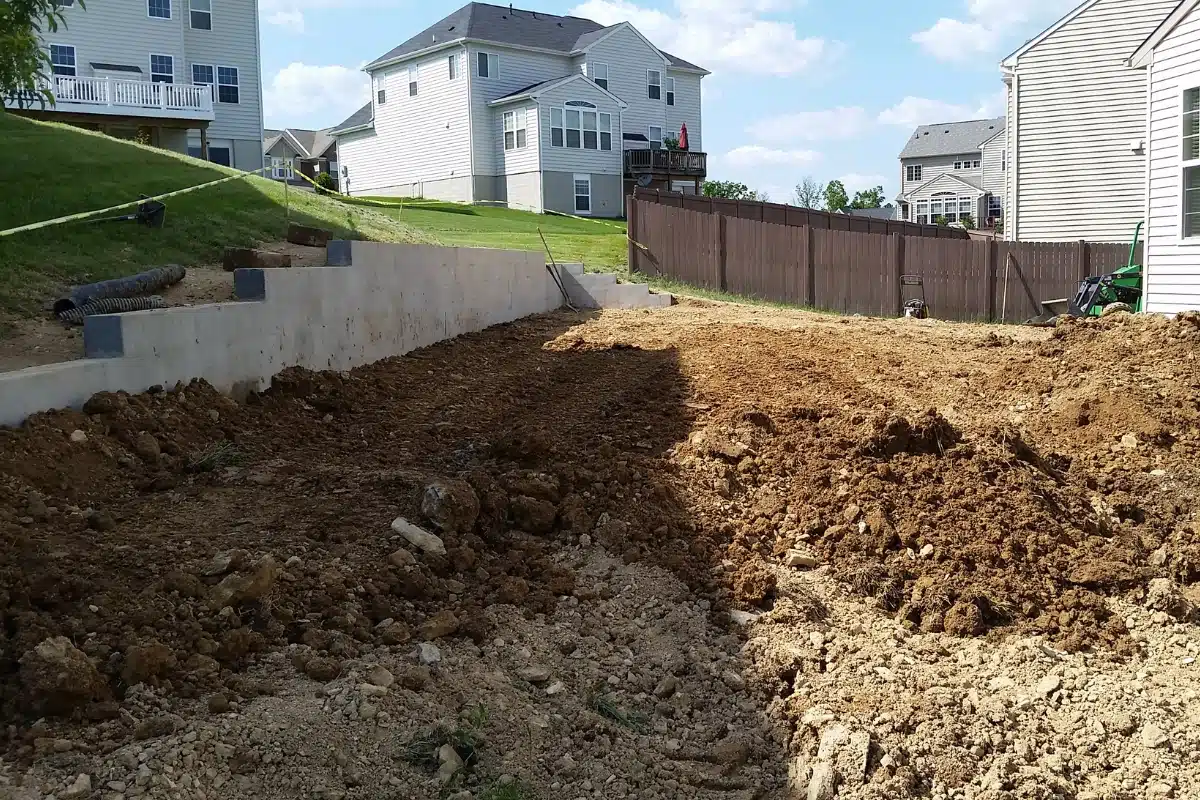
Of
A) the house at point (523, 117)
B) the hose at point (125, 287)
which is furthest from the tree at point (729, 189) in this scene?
the hose at point (125, 287)

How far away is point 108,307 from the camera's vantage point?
271 inches

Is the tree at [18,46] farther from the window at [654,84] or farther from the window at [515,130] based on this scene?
the window at [654,84]

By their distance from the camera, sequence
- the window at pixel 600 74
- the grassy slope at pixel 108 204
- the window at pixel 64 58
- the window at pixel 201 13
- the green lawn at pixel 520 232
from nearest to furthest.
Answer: the grassy slope at pixel 108 204 → the green lawn at pixel 520 232 → the window at pixel 64 58 → the window at pixel 201 13 → the window at pixel 600 74

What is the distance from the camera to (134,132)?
101ft

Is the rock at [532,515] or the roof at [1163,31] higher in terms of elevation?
the roof at [1163,31]

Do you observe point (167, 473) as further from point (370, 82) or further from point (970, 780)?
point (370, 82)

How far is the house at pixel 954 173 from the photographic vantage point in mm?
58781

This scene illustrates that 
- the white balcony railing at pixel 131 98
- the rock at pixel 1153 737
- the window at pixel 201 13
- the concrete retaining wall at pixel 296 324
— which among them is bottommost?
the rock at pixel 1153 737

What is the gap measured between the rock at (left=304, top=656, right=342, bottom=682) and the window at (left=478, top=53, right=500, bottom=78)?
39.3m

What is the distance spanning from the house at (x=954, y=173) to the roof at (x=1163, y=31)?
44034 millimetres

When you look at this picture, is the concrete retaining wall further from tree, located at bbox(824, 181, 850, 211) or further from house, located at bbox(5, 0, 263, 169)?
tree, located at bbox(824, 181, 850, 211)

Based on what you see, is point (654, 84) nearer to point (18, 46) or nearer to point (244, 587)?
point (18, 46)

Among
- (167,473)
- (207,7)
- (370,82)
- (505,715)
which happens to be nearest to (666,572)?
(505,715)

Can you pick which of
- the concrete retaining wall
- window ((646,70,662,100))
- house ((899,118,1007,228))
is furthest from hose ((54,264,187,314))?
house ((899,118,1007,228))
